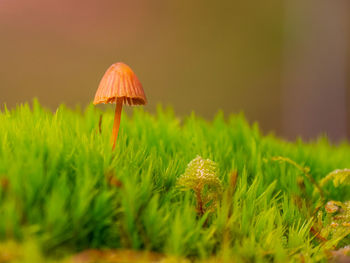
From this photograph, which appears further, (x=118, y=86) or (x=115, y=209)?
(x=118, y=86)

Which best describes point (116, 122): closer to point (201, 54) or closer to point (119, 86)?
point (119, 86)

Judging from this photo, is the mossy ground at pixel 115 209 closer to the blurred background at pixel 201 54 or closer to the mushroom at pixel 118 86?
the mushroom at pixel 118 86

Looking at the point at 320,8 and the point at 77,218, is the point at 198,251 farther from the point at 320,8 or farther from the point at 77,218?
the point at 320,8

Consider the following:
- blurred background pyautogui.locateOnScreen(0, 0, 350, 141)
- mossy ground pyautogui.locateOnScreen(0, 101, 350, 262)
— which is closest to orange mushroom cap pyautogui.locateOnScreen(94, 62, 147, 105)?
mossy ground pyautogui.locateOnScreen(0, 101, 350, 262)

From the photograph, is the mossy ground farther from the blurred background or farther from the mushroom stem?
the blurred background

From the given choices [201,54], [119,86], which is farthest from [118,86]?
[201,54]

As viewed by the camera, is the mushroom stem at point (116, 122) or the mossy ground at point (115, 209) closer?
the mossy ground at point (115, 209)

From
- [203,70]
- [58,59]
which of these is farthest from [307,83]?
[58,59]

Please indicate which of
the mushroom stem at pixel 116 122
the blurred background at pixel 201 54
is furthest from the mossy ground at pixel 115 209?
the blurred background at pixel 201 54
